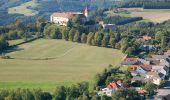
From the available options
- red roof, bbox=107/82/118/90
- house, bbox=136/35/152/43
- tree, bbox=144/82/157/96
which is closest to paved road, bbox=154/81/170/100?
tree, bbox=144/82/157/96

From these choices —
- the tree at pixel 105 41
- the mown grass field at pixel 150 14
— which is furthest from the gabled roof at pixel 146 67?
the mown grass field at pixel 150 14

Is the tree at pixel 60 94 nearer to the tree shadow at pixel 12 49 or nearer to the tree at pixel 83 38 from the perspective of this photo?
the tree shadow at pixel 12 49

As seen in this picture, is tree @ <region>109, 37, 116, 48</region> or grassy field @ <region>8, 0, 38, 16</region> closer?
tree @ <region>109, 37, 116, 48</region>

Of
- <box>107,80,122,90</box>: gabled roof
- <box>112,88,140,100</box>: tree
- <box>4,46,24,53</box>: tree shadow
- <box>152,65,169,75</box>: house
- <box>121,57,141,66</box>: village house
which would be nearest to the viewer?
<box>112,88,140,100</box>: tree

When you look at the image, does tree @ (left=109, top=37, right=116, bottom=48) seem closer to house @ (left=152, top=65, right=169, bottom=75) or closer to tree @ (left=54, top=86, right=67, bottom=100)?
house @ (left=152, top=65, right=169, bottom=75)

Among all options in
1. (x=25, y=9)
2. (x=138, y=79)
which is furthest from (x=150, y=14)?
(x=138, y=79)
